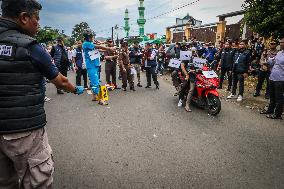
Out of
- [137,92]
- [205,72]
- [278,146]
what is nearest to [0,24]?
[278,146]

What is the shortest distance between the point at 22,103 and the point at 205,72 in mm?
6306

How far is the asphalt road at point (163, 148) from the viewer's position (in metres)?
3.99

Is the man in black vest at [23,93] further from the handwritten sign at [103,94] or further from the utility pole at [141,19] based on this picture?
the utility pole at [141,19]

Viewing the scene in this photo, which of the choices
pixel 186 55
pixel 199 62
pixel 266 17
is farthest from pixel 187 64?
pixel 266 17

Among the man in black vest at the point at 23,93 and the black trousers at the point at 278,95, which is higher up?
the man in black vest at the point at 23,93

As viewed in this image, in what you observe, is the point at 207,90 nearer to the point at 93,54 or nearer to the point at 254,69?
the point at 93,54

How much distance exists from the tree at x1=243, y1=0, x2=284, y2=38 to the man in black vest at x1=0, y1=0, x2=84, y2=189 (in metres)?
9.00

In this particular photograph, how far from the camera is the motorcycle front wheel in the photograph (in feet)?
24.1

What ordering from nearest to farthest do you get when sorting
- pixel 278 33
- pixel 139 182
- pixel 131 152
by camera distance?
pixel 139 182 → pixel 131 152 → pixel 278 33

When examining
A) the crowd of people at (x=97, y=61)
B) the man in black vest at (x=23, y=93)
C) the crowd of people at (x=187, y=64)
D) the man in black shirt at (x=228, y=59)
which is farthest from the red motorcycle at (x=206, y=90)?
the man in black vest at (x=23, y=93)

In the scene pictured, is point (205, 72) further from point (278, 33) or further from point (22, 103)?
point (22, 103)

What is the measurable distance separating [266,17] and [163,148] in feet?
23.5

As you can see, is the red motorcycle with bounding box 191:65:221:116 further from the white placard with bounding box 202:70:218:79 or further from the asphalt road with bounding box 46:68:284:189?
the asphalt road with bounding box 46:68:284:189

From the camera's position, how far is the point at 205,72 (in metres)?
7.88
